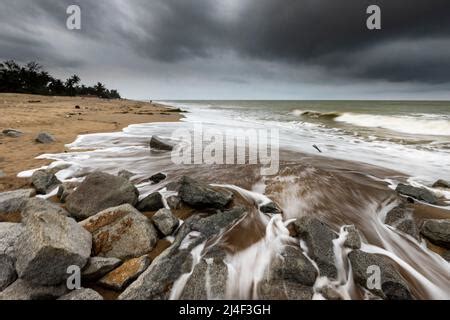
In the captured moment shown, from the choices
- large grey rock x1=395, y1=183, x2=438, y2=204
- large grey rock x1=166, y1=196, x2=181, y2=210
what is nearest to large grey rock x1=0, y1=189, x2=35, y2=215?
large grey rock x1=166, y1=196, x2=181, y2=210

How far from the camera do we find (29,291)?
2.46 metres

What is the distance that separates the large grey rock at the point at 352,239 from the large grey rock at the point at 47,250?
3.84 meters

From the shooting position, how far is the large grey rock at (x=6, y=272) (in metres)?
2.54

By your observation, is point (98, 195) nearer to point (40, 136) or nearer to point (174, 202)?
point (174, 202)

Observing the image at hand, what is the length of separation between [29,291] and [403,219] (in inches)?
232

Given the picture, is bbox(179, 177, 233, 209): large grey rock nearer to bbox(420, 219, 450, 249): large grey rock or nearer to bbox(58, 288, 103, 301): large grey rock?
bbox(58, 288, 103, 301): large grey rock

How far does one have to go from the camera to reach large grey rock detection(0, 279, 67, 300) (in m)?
2.44

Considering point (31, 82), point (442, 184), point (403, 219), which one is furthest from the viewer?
point (31, 82)

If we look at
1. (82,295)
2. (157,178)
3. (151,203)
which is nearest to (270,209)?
(151,203)

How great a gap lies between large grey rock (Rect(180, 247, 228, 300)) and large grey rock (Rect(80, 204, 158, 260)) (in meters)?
0.85

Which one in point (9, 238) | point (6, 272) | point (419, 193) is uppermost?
point (419, 193)
